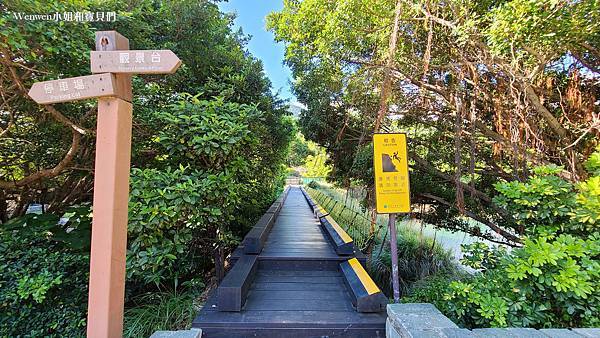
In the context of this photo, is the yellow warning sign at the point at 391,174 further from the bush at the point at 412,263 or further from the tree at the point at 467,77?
the bush at the point at 412,263

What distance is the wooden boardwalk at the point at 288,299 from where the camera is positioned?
7.24 ft

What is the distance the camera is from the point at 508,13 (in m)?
2.50

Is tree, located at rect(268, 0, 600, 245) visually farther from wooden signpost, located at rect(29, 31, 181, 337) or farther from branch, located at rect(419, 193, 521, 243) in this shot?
wooden signpost, located at rect(29, 31, 181, 337)

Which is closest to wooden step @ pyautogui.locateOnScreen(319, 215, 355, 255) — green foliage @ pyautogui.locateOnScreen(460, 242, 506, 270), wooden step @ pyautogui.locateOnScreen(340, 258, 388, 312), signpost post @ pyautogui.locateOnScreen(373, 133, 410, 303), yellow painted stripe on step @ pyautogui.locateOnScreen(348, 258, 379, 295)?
yellow painted stripe on step @ pyautogui.locateOnScreen(348, 258, 379, 295)

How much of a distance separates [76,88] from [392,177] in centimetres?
280

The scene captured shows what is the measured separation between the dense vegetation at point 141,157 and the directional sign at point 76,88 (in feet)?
3.24

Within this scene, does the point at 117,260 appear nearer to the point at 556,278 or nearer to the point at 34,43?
the point at 34,43

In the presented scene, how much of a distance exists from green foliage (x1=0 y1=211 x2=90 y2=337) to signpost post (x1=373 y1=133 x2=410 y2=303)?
142 inches

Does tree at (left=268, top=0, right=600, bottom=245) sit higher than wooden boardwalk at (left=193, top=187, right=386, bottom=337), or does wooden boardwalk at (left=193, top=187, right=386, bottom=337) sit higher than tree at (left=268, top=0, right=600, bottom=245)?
tree at (left=268, top=0, right=600, bottom=245)

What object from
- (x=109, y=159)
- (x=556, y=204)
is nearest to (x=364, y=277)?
(x=556, y=204)

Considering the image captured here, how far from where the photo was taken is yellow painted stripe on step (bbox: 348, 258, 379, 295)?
8.17ft

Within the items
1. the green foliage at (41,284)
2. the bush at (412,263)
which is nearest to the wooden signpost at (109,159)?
the green foliage at (41,284)

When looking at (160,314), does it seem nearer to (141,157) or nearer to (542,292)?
(141,157)

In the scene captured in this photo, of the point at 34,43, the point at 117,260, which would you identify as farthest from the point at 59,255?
the point at 34,43
